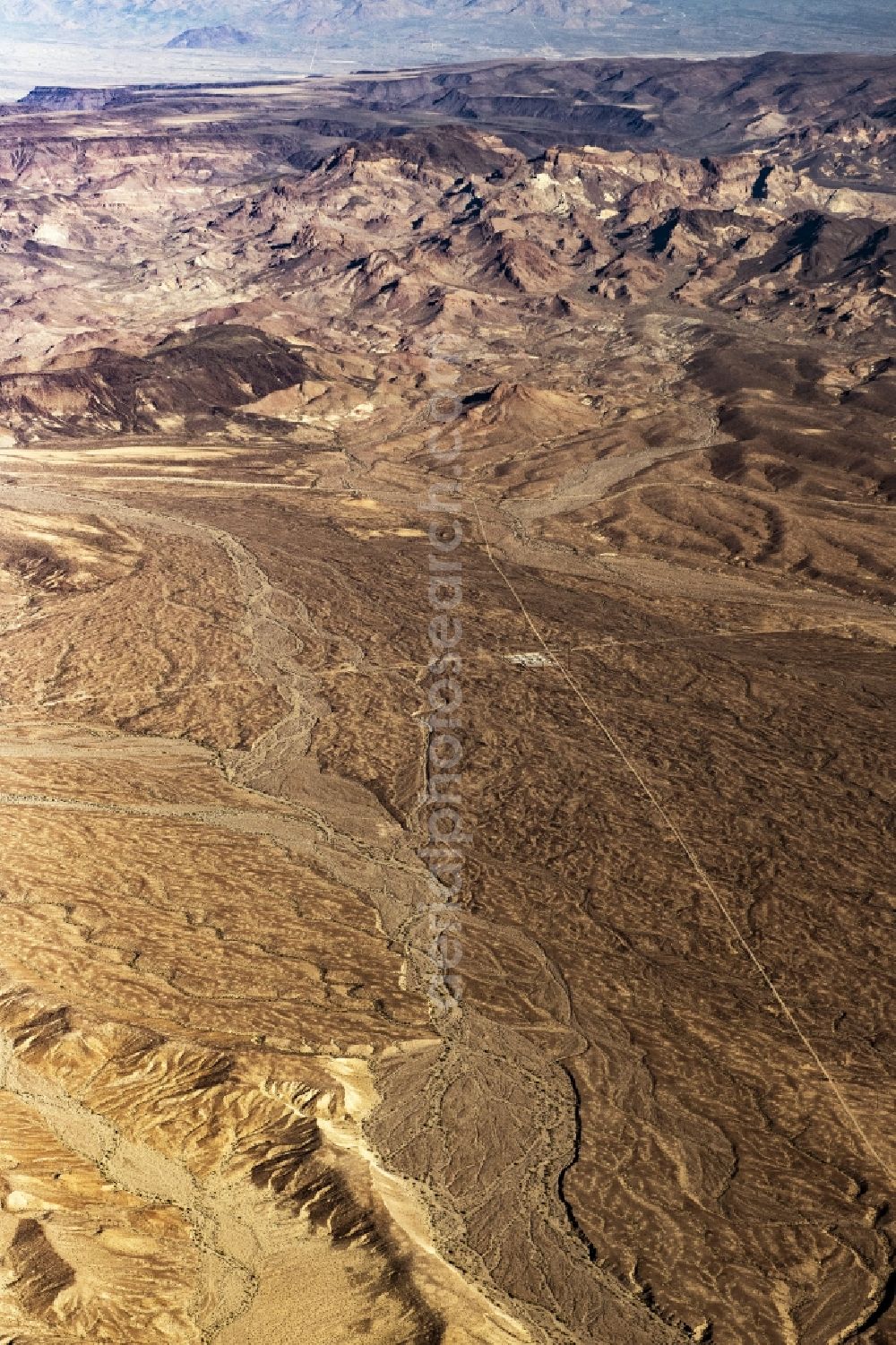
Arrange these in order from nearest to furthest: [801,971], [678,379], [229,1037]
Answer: [229,1037], [801,971], [678,379]

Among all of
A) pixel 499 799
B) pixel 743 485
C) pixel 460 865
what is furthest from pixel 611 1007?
pixel 743 485

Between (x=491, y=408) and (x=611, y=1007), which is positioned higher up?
(x=491, y=408)

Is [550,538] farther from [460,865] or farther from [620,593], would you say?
[460,865]

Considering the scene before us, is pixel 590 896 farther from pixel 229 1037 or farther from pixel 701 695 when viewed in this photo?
pixel 701 695

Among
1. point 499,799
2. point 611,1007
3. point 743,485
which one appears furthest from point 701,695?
point 743,485

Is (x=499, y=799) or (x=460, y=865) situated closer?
(x=460, y=865)

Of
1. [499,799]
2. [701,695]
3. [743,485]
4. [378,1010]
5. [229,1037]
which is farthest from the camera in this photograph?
[743,485]
